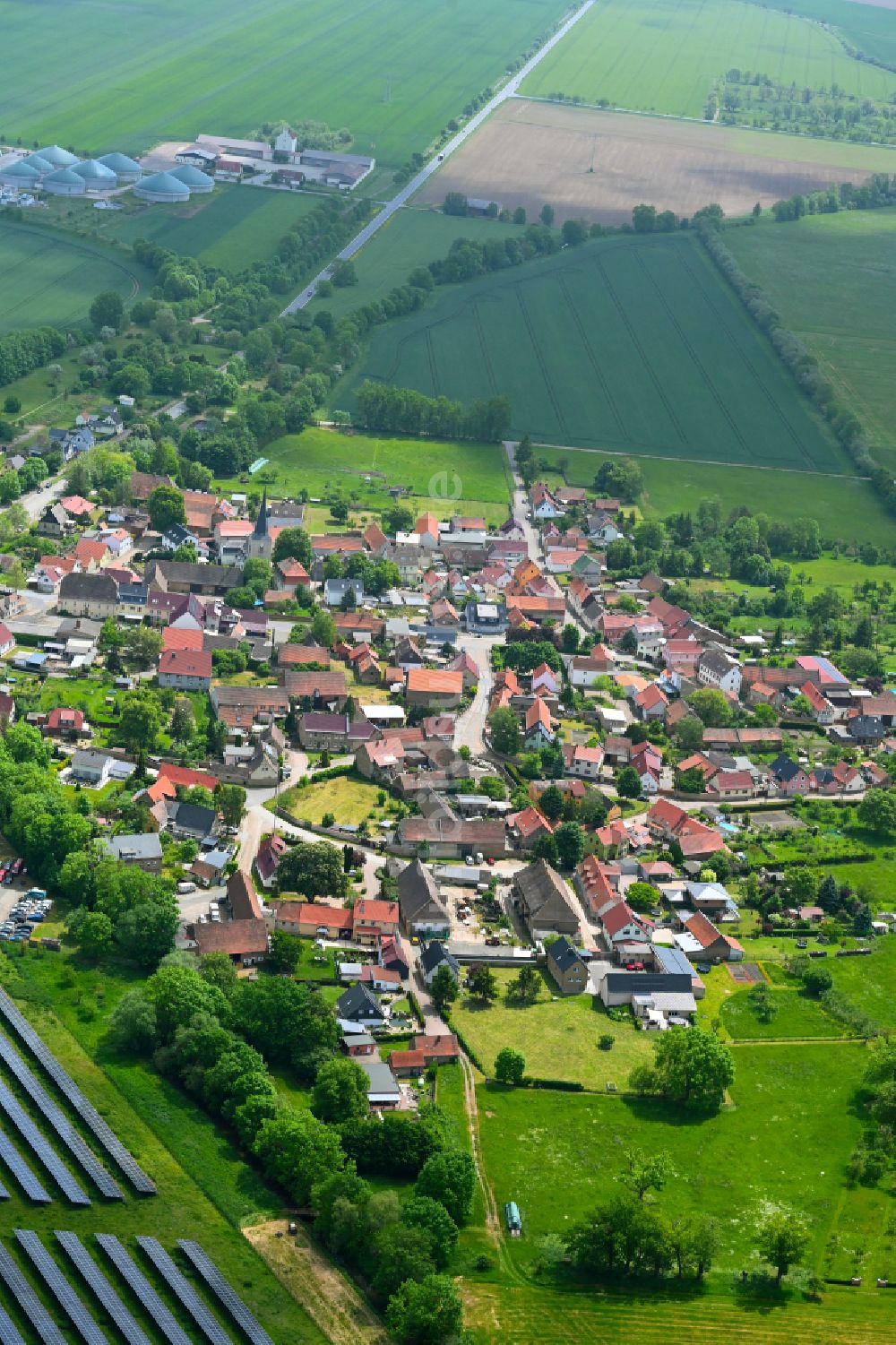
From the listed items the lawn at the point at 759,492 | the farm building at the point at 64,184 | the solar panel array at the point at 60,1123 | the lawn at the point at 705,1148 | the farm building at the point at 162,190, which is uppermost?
the farm building at the point at 64,184

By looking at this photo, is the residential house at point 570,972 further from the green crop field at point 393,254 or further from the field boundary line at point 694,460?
the green crop field at point 393,254

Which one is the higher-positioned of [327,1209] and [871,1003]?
[327,1209]

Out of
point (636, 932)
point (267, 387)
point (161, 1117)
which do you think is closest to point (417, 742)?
point (636, 932)

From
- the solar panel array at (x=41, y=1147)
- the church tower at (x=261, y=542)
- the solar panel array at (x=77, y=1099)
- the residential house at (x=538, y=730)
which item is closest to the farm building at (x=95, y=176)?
the church tower at (x=261, y=542)

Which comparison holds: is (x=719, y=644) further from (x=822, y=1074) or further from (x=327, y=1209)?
(x=327, y=1209)

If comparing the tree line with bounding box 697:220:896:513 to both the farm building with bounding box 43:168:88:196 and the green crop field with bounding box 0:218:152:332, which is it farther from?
the farm building with bounding box 43:168:88:196

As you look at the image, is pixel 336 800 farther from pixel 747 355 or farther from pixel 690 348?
pixel 747 355
